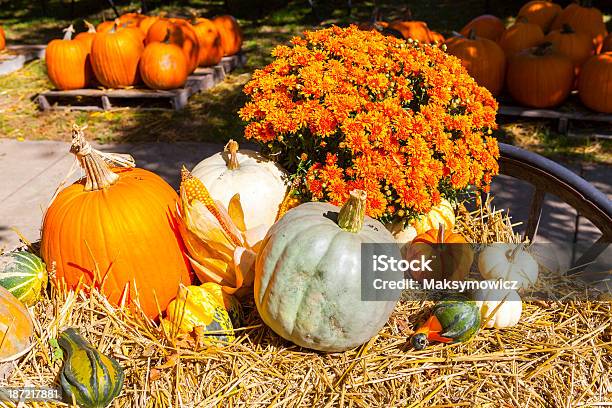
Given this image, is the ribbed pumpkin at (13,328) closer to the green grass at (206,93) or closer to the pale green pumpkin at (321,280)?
the pale green pumpkin at (321,280)

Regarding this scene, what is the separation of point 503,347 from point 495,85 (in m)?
4.70

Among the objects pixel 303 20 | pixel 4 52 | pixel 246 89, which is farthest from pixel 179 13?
pixel 246 89

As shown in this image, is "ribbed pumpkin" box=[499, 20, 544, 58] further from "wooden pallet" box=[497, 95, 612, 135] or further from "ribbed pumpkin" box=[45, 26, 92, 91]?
"ribbed pumpkin" box=[45, 26, 92, 91]

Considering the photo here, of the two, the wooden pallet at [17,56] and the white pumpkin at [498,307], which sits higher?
the white pumpkin at [498,307]

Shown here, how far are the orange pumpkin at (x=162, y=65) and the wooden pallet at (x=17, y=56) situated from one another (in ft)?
11.0

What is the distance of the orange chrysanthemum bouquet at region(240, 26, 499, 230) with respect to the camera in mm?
2221

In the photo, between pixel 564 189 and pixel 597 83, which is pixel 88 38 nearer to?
pixel 597 83

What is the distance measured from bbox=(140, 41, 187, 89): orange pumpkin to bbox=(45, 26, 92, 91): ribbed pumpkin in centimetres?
78

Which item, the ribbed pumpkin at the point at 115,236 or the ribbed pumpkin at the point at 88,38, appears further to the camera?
the ribbed pumpkin at the point at 88,38

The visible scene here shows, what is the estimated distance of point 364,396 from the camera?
1.85 meters

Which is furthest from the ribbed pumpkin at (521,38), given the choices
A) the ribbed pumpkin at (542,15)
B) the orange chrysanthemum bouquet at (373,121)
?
the orange chrysanthemum bouquet at (373,121)

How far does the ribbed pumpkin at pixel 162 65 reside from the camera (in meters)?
6.73

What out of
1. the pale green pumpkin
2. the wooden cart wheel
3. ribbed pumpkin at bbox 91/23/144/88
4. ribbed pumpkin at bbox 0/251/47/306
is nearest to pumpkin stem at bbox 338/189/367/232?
the pale green pumpkin

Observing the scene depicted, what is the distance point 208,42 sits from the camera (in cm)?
773
